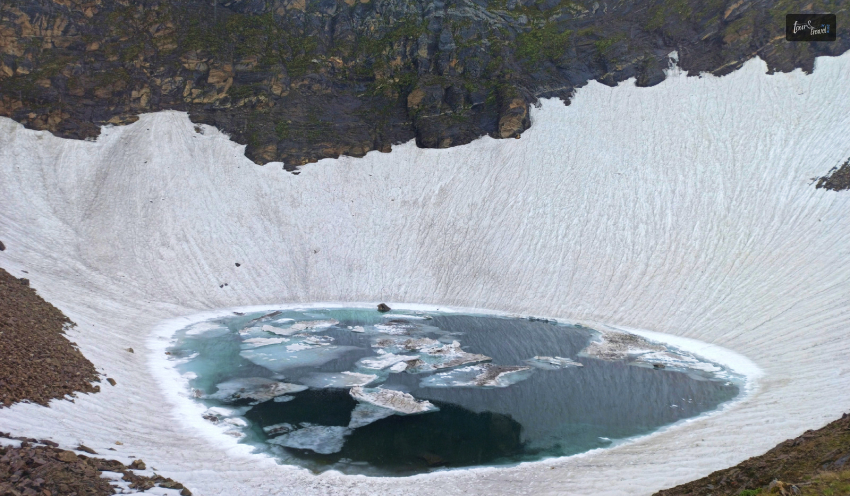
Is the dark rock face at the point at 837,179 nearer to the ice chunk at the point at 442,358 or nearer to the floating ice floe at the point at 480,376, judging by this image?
the floating ice floe at the point at 480,376

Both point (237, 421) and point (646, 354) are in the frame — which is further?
point (646, 354)

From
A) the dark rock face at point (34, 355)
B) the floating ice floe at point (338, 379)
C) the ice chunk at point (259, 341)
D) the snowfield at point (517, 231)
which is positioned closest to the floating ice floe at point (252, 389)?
the floating ice floe at point (338, 379)

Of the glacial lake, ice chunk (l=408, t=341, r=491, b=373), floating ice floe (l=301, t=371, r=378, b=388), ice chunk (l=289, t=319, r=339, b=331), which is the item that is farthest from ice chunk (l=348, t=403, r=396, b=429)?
ice chunk (l=289, t=319, r=339, b=331)

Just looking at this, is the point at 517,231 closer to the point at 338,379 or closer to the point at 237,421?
the point at 338,379

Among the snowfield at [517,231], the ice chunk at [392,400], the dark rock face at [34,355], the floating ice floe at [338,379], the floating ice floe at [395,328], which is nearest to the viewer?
the dark rock face at [34,355]

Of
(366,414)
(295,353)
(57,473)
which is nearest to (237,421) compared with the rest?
(366,414)

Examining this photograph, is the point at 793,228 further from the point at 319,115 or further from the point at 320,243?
the point at 319,115
